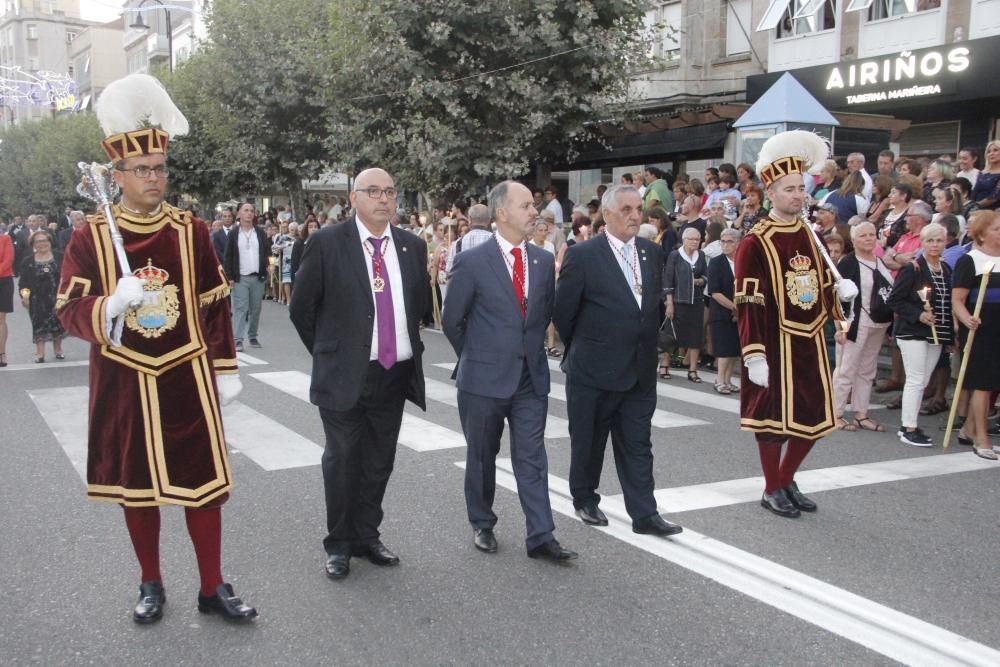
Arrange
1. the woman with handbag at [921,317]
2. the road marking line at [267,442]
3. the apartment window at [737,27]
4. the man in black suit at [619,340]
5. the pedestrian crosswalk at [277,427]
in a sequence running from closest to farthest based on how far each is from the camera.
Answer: the man in black suit at [619,340]
the road marking line at [267,442]
the pedestrian crosswalk at [277,427]
the woman with handbag at [921,317]
the apartment window at [737,27]

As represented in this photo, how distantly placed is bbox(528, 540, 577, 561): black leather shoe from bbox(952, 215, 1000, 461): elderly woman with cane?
4165 mm

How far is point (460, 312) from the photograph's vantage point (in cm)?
496

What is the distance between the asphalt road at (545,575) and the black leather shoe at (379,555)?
0.06 meters

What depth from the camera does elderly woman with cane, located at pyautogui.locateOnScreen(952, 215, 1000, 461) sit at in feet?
24.3

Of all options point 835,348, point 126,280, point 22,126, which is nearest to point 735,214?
point 835,348

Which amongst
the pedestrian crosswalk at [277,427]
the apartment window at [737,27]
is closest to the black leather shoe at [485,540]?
the pedestrian crosswalk at [277,427]

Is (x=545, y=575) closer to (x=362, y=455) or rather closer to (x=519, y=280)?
(x=362, y=455)

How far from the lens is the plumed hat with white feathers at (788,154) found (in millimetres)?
5555

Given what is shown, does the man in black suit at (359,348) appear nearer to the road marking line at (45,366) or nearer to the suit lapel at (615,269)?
the suit lapel at (615,269)

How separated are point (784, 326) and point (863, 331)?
330 centimetres

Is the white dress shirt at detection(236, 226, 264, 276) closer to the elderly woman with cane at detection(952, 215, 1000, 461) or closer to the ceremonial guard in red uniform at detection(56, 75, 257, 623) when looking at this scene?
the elderly woman with cane at detection(952, 215, 1000, 461)

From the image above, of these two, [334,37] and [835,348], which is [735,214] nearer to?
[835,348]

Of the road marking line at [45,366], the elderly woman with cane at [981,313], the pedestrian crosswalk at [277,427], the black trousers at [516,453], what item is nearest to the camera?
the black trousers at [516,453]

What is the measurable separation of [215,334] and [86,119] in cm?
5223
